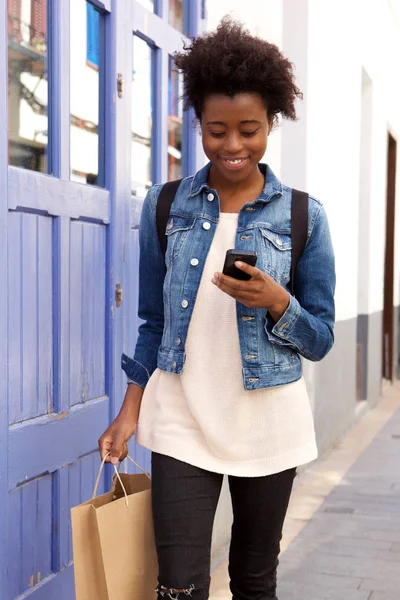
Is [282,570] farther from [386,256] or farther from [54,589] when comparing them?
[386,256]

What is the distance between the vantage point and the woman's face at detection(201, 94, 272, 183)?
2.39m

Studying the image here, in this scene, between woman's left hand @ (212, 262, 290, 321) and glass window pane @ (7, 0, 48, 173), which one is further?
glass window pane @ (7, 0, 48, 173)

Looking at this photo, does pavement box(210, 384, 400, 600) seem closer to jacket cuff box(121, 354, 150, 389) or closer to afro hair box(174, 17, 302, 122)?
jacket cuff box(121, 354, 150, 389)

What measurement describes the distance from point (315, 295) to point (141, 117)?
165 cm

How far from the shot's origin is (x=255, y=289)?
87.8 inches

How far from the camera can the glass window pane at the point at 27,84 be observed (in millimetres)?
2832

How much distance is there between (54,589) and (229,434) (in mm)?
1128

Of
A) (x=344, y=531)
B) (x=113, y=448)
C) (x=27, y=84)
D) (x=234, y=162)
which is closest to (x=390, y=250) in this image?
(x=344, y=531)

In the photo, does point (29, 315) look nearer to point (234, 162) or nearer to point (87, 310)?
point (87, 310)

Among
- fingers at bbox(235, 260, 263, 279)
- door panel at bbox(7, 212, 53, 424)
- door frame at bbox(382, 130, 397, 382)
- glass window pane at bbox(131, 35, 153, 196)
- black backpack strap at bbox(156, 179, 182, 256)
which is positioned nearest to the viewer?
fingers at bbox(235, 260, 263, 279)

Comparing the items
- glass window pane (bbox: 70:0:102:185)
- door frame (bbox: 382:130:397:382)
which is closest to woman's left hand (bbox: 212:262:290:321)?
glass window pane (bbox: 70:0:102:185)

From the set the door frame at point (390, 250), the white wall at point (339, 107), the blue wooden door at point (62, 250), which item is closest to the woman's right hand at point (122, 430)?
the blue wooden door at point (62, 250)

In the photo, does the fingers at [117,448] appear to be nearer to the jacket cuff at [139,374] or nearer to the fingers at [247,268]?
the jacket cuff at [139,374]

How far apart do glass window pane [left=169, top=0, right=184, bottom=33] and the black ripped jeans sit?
2.41 m
